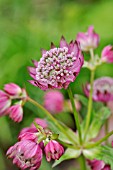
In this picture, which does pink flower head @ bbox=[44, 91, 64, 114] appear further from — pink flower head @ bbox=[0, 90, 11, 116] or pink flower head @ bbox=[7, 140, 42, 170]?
pink flower head @ bbox=[7, 140, 42, 170]

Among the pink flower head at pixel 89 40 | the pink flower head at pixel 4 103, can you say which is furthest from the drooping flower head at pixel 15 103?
the pink flower head at pixel 89 40

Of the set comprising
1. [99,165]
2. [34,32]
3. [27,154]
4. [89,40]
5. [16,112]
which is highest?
[34,32]

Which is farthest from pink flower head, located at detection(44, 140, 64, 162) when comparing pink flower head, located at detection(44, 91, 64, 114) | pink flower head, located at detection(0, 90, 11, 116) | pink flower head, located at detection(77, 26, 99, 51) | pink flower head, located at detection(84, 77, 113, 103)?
pink flower head, located at detection(44, 91, 64, 114)

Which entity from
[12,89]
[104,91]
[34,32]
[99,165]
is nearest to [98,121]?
[104,91]

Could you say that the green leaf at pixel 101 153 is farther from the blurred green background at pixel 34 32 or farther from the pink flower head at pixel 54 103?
the blurred green background at pixel 34 32

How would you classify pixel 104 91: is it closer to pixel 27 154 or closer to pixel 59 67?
pixel 59 67

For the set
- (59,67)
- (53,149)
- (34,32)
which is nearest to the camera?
(53,149)
